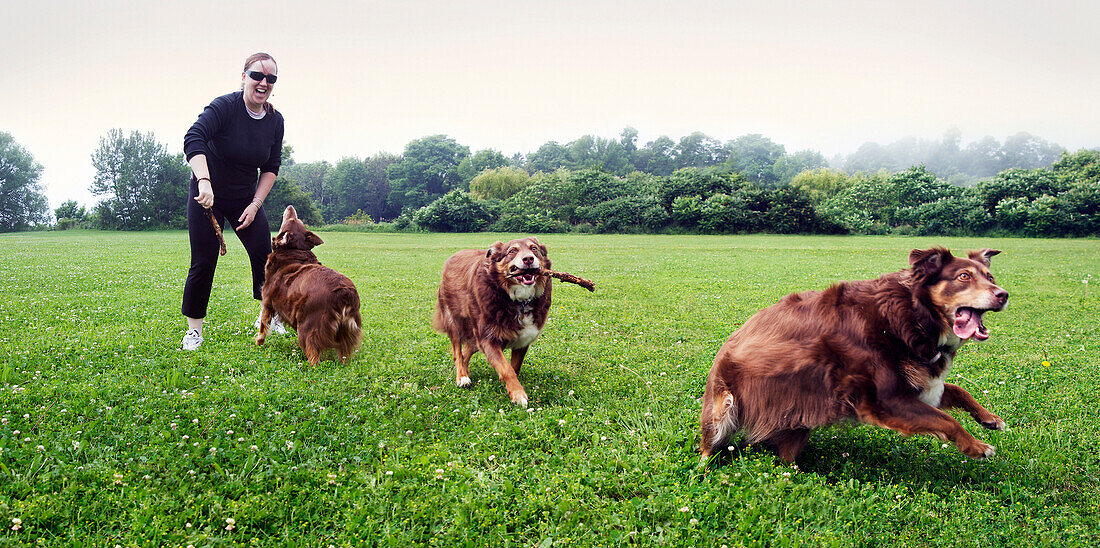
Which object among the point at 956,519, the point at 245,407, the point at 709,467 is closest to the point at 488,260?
the point at 245,407

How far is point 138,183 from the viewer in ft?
196

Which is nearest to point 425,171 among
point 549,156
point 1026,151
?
point 549,156

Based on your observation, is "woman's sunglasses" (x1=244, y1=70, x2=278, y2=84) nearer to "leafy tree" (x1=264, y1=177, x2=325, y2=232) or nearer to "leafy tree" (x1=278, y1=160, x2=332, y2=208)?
"leafy tree" (x1=264, y1=177, x2=325, y2=232)

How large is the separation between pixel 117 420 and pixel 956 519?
18.0 feet

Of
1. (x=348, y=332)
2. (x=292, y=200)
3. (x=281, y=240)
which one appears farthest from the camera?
(x=292, y=200)

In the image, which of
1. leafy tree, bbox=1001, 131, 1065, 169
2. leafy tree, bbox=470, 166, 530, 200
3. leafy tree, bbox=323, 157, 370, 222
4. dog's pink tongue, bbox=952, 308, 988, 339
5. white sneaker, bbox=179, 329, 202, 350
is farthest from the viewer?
leafy tree, bbox=1001, 131, 1065, 169

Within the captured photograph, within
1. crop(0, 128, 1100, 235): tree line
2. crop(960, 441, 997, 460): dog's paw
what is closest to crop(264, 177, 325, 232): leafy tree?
crop(0, 128, 1100, 235): tree line

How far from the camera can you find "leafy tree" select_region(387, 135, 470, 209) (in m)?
60.7

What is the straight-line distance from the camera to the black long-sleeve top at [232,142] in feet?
19.6

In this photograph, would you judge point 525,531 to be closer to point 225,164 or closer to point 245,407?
point 245,407

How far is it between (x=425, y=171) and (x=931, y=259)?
6505 centimetres

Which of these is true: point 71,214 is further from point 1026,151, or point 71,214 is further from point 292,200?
point 1026,151

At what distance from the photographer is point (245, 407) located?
15.3 feet

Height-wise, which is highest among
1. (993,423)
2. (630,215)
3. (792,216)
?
(630,215)
